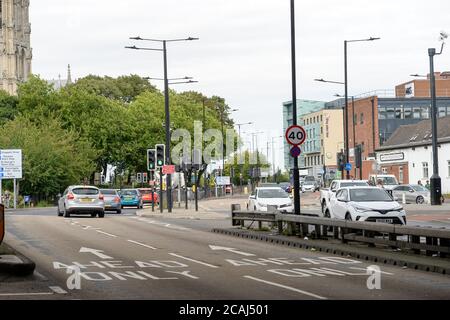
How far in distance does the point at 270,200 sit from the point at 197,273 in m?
23.3

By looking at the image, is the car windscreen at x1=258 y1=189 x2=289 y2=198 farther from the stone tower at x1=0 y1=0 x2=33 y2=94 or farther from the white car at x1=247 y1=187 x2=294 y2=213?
the stone tower at x1=0 y1=0 x2=33 y2=94

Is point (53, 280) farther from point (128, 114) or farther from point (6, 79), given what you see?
point (6, 79)

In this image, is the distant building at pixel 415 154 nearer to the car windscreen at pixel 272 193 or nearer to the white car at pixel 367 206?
the car windscreen at pixel 272 193

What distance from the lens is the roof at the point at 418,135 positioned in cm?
7862

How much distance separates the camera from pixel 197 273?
17.6 metres

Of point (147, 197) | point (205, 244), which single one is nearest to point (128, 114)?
point (147, 197)

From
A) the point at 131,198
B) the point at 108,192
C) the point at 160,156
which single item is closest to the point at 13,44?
the point at 131,198

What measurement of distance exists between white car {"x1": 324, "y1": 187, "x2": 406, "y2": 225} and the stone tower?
133m

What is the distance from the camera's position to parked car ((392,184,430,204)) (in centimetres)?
6050

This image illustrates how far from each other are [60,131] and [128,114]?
16.0 meters

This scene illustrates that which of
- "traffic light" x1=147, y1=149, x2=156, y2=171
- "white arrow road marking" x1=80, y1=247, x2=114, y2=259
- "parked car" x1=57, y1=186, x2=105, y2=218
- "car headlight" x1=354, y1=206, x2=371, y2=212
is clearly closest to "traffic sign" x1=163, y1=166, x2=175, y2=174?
"traffic light" x1=147, y1=149, x2=156, y2=171

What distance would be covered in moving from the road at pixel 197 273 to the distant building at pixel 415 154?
166 feet

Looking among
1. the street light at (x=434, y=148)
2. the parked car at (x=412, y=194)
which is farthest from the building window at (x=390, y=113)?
the street light at (x=434, y=148)

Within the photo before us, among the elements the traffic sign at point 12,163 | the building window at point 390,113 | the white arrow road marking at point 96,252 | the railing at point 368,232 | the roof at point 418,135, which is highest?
the building window at point 390,113
